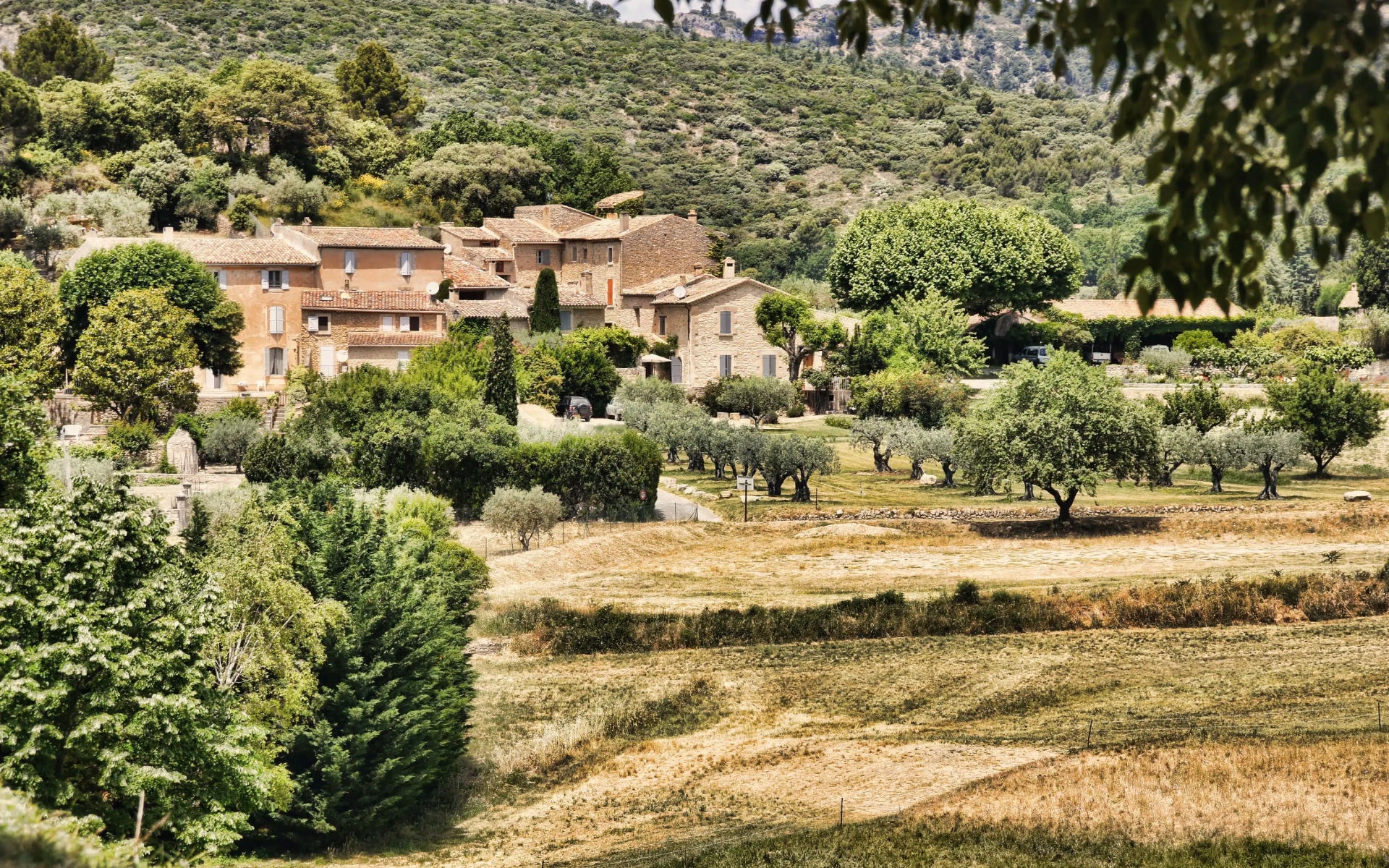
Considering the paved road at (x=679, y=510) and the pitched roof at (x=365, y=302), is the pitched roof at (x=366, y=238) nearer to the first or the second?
the pitched roof at (x=365, y=302)

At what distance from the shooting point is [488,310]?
7738cm

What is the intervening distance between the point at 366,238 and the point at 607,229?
1687 centimetres

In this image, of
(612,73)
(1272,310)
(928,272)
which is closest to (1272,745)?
(928,272)

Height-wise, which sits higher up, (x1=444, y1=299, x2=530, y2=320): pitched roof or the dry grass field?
(x1=444, y1=299, x2=530, y2=320): pitched roof

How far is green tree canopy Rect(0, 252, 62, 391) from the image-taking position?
5653cm

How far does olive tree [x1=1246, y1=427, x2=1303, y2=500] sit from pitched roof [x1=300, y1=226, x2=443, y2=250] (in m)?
39.8

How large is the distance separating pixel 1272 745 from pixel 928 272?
222 ft

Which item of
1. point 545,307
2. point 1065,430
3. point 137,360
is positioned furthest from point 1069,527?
point 545,307

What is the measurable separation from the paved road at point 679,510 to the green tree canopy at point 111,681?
33.4 meters

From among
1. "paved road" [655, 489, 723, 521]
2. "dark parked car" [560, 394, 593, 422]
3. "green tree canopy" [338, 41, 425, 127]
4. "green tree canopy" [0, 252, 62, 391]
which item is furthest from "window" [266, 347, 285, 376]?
"green tree canopy" [338, 41, 425, 127]

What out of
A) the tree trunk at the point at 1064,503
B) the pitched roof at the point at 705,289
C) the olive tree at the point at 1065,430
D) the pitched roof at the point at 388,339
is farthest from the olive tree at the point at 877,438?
the pitched roof at the point at 388,339

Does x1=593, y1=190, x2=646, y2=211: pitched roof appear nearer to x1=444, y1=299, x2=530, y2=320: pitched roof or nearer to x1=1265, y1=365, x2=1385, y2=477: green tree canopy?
x1=444, y1=299, x2=530, y2=320: pitched roof

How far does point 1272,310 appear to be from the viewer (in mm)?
103938

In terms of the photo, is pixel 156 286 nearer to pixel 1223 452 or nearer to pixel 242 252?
pixel 242 252
